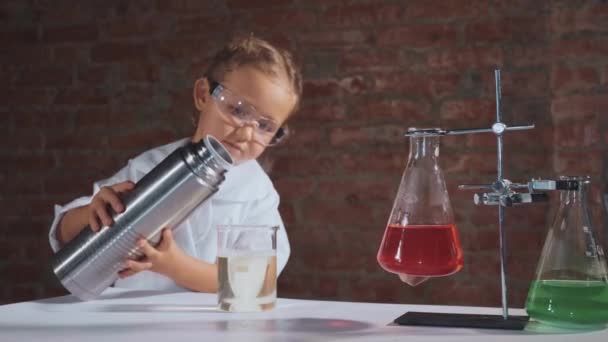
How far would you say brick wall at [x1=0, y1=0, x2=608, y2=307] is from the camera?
1771 mm

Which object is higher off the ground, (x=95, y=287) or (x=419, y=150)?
(x=419, y=150)

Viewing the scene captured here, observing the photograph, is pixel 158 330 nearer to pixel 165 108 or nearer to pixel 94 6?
pixel 165 108

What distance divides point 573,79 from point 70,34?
140cm

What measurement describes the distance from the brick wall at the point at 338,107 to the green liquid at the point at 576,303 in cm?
90

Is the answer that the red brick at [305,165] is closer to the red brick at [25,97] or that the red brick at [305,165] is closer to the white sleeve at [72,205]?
the white sleeve at [72,205]

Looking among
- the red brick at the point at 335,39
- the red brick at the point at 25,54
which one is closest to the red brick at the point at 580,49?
the red brick at the point at 335,39

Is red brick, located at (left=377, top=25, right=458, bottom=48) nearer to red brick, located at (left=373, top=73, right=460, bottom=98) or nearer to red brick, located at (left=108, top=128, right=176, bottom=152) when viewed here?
red brick, located at (left=373, top=73, right=460, bottom=98)

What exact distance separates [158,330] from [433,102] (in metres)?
1.27

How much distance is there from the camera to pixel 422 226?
0.77 metres

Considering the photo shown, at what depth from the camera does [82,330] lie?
74 centimetres

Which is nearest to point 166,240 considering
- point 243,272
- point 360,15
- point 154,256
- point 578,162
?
point 154,256

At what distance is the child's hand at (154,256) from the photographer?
0.89m

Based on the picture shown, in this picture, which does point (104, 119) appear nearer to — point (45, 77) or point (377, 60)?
point (45, 77)

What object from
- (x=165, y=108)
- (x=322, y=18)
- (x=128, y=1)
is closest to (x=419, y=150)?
(x=322, y=18)
